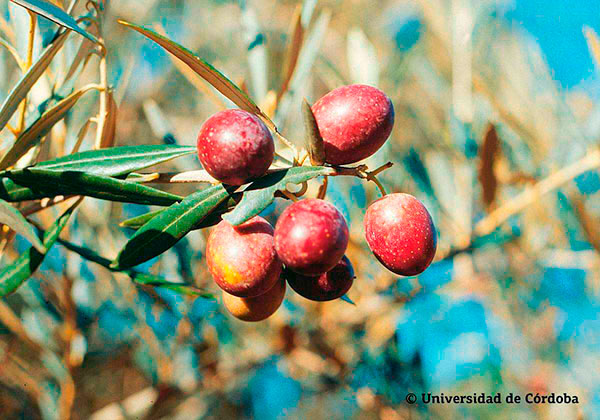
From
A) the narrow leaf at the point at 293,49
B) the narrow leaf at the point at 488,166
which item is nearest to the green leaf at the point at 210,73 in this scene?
the narrow leaf at the point at 293,49

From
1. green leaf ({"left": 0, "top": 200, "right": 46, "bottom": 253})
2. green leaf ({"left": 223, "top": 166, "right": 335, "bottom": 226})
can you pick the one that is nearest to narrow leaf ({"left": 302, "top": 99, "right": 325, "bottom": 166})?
green leaf ({"left": 223, "top": 166, "right": 335, "bottom": 226})

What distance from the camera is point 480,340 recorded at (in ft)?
5.08

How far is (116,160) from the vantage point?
509mm

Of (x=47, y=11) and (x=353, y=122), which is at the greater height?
(x=47, y=11)

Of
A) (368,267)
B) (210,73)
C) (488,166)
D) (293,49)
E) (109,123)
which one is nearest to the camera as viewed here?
(210,73)

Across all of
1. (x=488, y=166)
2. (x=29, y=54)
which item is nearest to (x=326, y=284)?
(x=29, y=54)

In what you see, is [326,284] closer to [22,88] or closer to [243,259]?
[243,259]

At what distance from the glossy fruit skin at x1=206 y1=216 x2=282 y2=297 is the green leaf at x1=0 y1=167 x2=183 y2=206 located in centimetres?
7

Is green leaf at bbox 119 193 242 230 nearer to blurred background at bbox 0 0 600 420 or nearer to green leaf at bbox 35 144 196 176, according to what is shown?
green leaf at bbox 35 144 196 176

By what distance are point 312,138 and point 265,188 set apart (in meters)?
0.06

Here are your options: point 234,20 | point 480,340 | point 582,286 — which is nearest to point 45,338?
point 480,340

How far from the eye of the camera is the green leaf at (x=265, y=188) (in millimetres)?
442

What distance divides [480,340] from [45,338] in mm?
1180

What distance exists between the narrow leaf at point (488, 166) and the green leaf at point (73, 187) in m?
0.69
